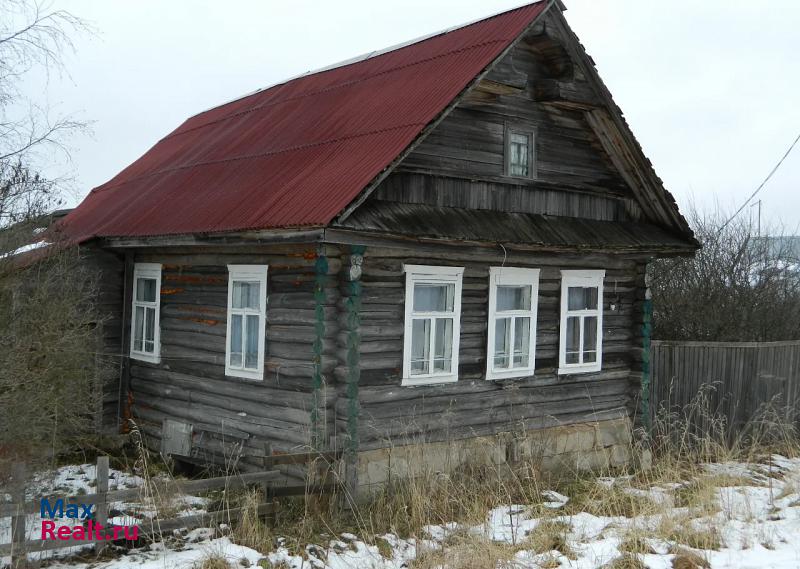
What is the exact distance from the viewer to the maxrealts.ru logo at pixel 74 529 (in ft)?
25.8

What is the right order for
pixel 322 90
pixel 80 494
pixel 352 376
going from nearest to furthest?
pixel 352 376
pixel 80 494
pixel 322 90

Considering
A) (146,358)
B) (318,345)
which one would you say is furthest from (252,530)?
(146,358)

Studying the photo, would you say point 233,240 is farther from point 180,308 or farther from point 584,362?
point 584,362

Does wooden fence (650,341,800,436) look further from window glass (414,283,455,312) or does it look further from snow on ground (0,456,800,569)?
window glass (414,283,455,312)

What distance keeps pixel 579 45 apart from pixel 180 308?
255 inches

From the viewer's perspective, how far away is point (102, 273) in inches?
508

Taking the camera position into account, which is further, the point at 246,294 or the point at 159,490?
the point at 246,294

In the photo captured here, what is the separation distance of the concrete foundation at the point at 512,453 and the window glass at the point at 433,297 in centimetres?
164

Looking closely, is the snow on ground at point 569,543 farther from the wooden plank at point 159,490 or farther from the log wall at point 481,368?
the log wall at point 481,368

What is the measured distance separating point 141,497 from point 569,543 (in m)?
4.25

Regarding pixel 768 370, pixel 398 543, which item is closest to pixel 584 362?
pixel 768 370

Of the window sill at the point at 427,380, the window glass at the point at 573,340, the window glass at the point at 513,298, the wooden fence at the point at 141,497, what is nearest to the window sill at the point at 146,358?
the wooden fence at the point at 141,497

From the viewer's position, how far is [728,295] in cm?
1750

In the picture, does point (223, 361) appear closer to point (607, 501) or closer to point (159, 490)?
point (159, 490)
